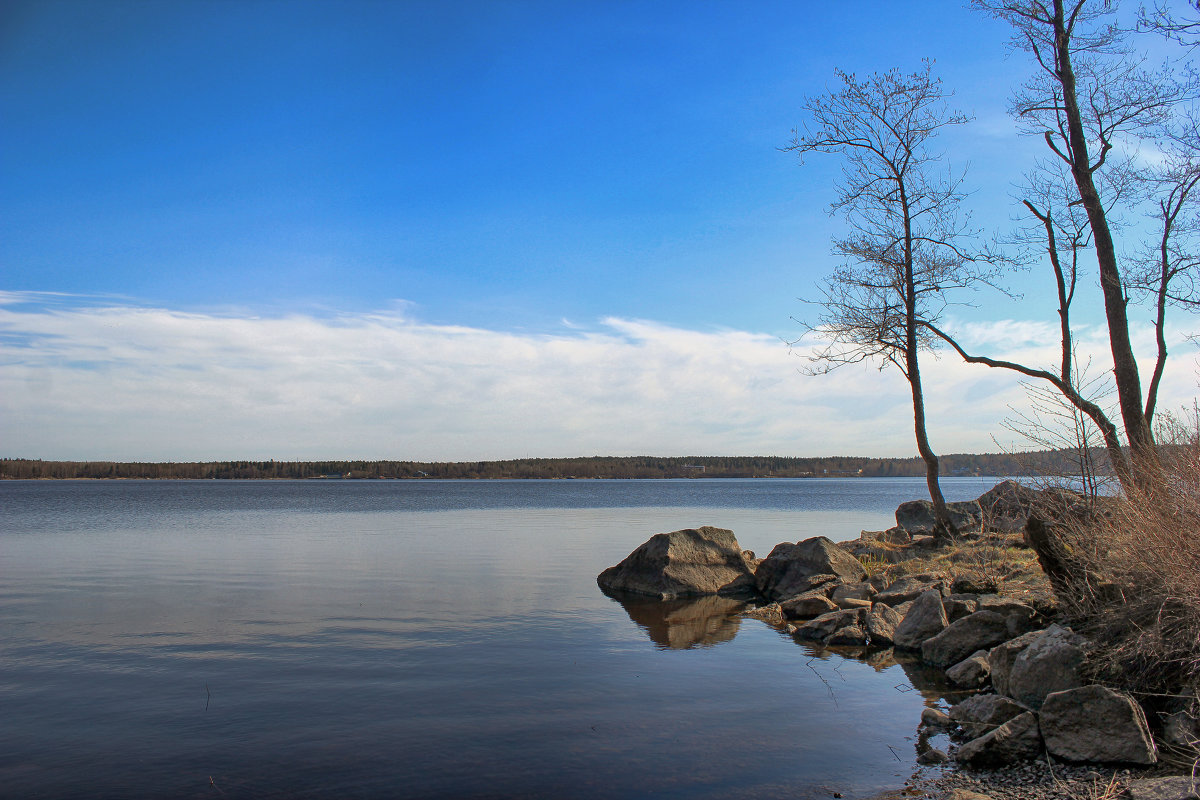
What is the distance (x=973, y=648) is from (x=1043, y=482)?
107 inches

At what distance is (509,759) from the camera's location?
8.58 meters

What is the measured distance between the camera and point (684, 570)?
20344 millimetres

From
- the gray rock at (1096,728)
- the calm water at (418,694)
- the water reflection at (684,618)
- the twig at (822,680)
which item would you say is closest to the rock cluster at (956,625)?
the gray rock at (1096,728)

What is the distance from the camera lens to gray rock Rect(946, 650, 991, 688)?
36.0 feet

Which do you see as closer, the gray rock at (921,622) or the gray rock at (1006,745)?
the gray rock at (1006,745)

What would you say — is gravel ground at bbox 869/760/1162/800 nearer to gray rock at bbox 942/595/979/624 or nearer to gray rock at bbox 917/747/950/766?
gray rock at bbox 917/747/950/766

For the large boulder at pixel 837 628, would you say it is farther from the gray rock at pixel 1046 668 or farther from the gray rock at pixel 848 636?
the gray rock at pixel 1046 668

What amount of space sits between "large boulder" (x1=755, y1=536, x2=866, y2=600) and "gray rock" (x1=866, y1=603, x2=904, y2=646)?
387 cm

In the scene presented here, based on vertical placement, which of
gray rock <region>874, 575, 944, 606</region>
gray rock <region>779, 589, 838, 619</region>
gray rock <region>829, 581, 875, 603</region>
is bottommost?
gray rock <region>779, 589, 838, 619</region>

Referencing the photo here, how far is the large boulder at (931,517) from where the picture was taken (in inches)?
890

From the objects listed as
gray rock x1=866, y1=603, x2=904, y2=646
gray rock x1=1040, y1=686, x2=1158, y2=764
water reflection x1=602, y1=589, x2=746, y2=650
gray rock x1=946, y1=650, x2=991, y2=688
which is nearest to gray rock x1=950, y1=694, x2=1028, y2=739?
gray rock x1=1040, y1=686, x2=1158, y2=764

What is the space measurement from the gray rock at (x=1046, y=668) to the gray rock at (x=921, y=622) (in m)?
3.55

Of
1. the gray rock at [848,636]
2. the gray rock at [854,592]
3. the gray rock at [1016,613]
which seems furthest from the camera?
the gray rock at [854,592]

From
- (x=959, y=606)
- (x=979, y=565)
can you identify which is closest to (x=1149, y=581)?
(x=959, y=606)
